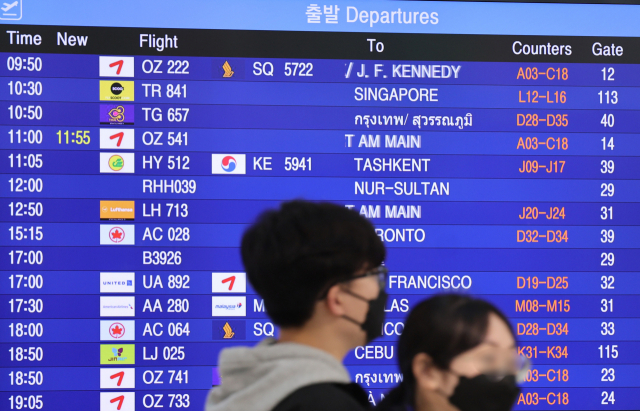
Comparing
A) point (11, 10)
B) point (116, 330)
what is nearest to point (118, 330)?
point (116, 330)

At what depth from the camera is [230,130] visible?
208 cm

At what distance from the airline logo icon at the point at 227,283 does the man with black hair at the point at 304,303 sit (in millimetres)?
976

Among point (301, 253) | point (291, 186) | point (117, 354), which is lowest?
point (117, 354)

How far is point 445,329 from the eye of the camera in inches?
43.4

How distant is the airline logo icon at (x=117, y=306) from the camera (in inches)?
79.6

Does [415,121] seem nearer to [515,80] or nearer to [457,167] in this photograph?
[457,167]

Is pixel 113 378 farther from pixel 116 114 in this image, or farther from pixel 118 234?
pixel 116 114

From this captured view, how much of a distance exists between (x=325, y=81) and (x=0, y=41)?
1165 mm

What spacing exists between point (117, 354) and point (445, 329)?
1.35m

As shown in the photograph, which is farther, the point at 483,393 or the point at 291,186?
the point at 291,186

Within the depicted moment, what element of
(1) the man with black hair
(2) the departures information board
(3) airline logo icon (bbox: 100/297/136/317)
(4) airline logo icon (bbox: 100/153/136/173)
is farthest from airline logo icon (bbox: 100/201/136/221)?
(1) the man with black hair

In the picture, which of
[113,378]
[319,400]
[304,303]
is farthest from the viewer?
[113,378]

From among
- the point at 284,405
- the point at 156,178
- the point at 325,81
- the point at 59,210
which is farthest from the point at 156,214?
the point at 284,405

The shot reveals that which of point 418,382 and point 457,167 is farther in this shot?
point 457,167
